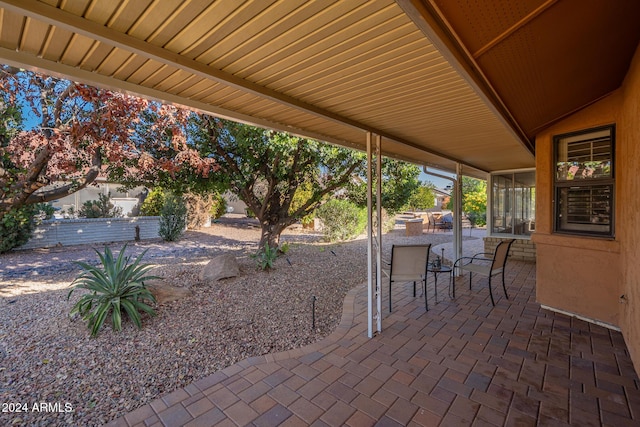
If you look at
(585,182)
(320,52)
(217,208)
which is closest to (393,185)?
(585,182)

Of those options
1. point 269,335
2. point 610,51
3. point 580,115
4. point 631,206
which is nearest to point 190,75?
point 269,335

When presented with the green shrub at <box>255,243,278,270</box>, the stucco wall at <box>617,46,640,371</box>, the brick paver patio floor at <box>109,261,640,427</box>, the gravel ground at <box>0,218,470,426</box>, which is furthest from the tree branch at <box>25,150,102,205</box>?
the stucco wall at <box>617,46,640,371</box>

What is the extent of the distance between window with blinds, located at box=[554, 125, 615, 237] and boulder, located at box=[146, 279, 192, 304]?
515 cm

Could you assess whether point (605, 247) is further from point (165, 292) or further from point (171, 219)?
point (171, 219)

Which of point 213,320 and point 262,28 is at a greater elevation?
point 262,28

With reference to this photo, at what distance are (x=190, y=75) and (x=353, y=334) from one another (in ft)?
9.38

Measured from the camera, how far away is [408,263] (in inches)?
153

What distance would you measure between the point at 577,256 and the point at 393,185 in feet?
14.7

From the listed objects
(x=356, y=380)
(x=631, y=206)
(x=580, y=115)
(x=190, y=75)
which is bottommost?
(x=356, y=380)

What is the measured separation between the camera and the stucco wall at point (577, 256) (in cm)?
323

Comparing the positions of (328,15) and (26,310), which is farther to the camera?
(26,310)

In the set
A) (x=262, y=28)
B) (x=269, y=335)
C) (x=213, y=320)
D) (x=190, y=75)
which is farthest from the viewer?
(x=213, y=320)

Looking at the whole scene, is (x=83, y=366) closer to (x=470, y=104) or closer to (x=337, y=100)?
(x=337, y=100)

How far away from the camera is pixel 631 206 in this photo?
8.66ft
